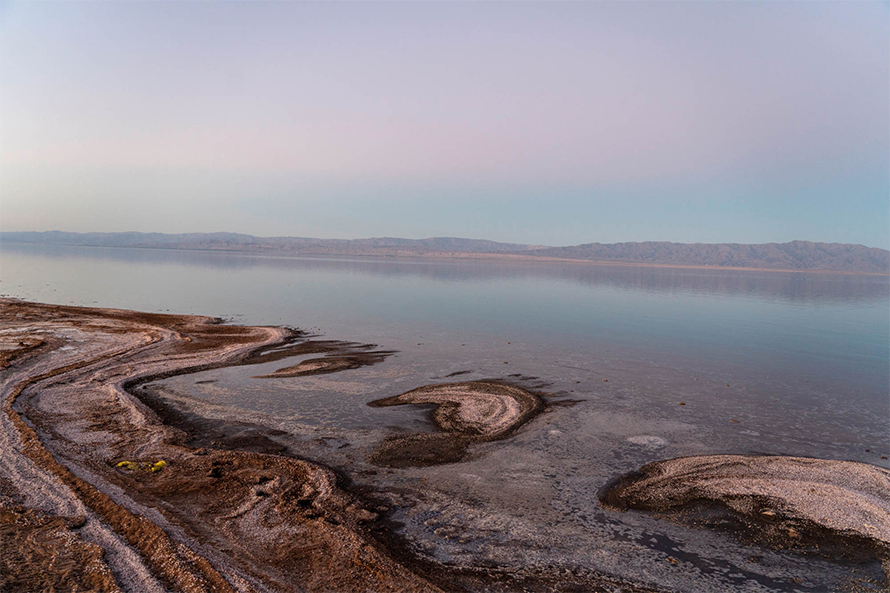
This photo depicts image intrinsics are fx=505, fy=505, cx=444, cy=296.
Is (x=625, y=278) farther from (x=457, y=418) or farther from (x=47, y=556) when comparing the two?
(x=47, y=556)

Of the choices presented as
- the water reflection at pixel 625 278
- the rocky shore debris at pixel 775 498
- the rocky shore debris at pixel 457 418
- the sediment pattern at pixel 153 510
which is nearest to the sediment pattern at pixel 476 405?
the rocky shore debris at pixel 457 418

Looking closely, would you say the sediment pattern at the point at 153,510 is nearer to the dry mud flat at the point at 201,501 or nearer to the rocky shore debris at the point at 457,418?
the dry mud flat at the point at 201,501

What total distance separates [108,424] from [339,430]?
4.89 metres

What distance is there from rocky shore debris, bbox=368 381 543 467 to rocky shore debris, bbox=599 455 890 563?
122 inches

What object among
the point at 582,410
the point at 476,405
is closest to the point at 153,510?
the point at 476,405

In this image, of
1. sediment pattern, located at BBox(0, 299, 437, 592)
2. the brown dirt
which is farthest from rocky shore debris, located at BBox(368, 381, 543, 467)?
the brown dirt

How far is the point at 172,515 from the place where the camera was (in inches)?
280

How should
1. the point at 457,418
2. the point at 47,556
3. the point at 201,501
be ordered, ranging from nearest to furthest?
1. the point at 47,556
2. the point at 201,501
3. the point at 457,418

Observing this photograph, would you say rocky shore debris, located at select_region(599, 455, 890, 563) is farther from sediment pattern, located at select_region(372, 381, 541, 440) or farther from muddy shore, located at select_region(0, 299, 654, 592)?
sediment pattern, located at select_region(372, 381, 541, 440)

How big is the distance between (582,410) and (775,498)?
504cm

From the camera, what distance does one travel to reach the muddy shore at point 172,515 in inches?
229

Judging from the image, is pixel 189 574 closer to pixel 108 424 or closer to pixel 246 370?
pixel 108 424

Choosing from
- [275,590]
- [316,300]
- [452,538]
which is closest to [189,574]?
[275,590]

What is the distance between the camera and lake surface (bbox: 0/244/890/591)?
6.98m
